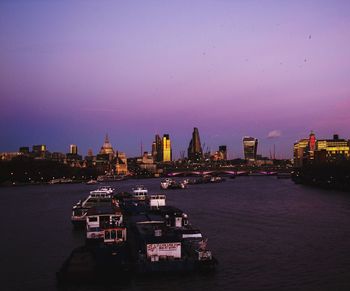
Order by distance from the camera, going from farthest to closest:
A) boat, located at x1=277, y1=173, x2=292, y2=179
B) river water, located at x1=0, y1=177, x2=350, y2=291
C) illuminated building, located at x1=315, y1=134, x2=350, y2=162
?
1. illuminated building, located at x1=315, y1=134, x2=350, y2=162
2. boat, located at x1=277, y1=173, x2=292, y2=179
3. river water, located at x1=0, y1=177, x2=350, y2=291

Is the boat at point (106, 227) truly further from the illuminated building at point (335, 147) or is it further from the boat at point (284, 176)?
the illuminated building at point (335, 147)

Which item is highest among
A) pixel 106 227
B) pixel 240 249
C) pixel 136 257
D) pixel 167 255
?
pixel 106 227

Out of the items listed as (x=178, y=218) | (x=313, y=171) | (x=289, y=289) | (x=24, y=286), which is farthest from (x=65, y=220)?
(x=313, y=171)

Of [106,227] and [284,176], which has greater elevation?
[106,227]

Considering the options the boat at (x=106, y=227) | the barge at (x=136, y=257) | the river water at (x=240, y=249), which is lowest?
the river water at (x=240, y=249)

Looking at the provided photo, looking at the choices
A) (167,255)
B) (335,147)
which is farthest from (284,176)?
(167,255)

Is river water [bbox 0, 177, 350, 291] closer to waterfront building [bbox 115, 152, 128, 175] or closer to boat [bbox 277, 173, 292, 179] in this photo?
boat [bbox 277, 173, 292, 179]

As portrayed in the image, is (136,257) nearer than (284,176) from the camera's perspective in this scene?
Yes

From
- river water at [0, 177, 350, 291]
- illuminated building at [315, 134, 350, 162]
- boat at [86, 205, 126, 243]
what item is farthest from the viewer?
illuminated building at [315, 134, 350, 162]

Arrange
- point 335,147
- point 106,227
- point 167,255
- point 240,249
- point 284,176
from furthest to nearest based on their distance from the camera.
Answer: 1. point 335,147
2. point 284,176
3. point 240,249
4. point 106,227
5. point 167,255

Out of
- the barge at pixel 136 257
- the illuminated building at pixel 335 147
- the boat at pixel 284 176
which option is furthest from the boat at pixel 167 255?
the illuminated building at pixel 335 147

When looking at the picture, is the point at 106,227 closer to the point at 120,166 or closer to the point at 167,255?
the point at 167,255

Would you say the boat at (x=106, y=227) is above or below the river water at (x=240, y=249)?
above

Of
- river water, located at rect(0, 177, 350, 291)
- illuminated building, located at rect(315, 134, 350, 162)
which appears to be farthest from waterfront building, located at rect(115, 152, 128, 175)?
river water, located at rect(0, 177, 350, 291)
